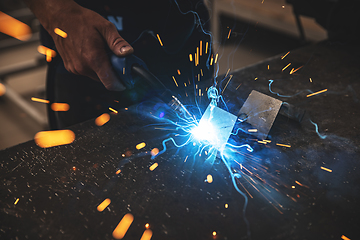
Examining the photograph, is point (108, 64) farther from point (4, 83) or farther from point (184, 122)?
point (4, 83)

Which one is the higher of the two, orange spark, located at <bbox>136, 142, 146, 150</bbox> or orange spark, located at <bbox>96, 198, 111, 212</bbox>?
orange spark, located at <bbox>96, 198, 111, 212</bbox>

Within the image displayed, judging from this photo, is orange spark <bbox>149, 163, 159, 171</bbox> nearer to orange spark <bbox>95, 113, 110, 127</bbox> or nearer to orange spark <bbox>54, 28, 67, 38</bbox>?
orange spark <bbox>95, 113, 110, 127</bbox>

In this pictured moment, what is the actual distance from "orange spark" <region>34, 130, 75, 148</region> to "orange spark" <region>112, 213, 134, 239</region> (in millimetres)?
429

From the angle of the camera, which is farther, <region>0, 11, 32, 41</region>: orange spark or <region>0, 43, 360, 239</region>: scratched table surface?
<region>0, 11, 32, 41</region>: orange spark

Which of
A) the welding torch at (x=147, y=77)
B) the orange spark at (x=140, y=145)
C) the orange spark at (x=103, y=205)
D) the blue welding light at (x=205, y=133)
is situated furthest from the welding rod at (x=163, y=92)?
the orange spark at (x=103, y=205)

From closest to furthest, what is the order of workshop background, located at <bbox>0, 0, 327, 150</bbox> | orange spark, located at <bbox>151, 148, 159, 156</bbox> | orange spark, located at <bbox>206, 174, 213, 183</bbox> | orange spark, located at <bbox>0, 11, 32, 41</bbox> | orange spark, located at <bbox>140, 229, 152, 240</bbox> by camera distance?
1. orange spark, located at <bbox>140, 229, 152, 240</bbox>
2. orange spark, located at <bbox>206, 174, 213, 183</bbox>
3. orange spark, located at <bbox>151, 148, 159, 156</bbox>
4. workshop background, located at <bbox>0, 0, 327, 150</bbox>
5. orange spark, located at <bbox>0, 11, 32, 41</bbox>

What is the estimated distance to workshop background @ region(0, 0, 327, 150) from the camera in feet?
8.72

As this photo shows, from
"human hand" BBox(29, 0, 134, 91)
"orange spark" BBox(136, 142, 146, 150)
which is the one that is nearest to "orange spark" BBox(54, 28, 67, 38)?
"human hand" BBox(29, 0, 134, 91)

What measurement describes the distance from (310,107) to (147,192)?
0.86 m

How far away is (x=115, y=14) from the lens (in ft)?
4.25

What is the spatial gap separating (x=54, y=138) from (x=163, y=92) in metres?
0.48

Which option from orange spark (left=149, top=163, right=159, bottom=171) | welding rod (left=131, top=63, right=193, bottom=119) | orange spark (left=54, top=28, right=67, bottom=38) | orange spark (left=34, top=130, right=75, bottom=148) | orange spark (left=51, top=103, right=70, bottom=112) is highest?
orange spark (left=54, top=28, right=67, bottom=38)

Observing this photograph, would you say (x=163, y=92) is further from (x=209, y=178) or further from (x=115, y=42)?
(x=209, y=178)

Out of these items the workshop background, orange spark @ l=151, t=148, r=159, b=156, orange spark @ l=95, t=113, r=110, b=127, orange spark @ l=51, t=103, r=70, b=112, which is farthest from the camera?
the workshop background
